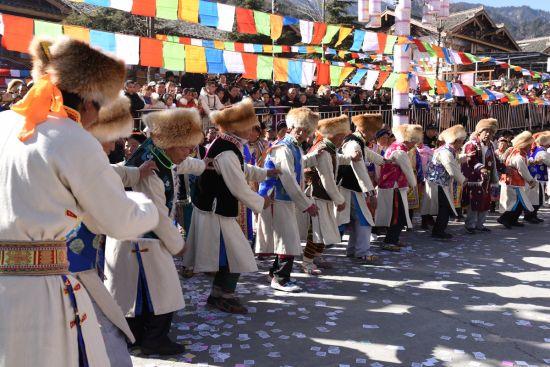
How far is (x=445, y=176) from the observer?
329 inches

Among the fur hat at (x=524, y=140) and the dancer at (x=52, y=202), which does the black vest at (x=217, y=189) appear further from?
the fur hat at (x=524, y=140)

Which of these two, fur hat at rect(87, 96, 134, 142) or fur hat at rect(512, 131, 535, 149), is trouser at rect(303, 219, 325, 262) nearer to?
fur hat at rect(87, 96, 134, 142)

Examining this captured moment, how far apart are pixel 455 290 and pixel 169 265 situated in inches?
126

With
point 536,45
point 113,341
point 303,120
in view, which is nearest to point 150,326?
point 113,341

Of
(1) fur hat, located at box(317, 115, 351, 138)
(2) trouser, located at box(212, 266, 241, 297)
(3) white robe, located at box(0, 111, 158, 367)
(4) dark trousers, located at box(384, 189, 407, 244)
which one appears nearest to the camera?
(3) white robe, located at box(0, 111, 158, 367)

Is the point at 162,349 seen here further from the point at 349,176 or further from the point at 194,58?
the point at 194,58

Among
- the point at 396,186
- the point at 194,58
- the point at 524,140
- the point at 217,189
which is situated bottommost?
the point at 396,186

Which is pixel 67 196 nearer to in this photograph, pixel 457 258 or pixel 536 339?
pixel 536 339

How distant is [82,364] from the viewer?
2.10 m

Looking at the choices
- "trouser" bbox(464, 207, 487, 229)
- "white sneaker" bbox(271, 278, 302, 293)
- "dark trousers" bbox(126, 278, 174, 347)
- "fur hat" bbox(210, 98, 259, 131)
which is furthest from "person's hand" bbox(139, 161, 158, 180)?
"trouser" bbox(464, 207, 487, 229)

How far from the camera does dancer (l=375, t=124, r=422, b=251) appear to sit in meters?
7.53

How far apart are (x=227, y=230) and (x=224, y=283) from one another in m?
0.50

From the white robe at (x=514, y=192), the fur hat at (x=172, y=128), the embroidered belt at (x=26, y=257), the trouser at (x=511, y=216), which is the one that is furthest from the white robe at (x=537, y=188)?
the embroidered belt at (x=26, y=257)

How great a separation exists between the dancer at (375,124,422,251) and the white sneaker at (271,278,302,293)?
7.76 feet
